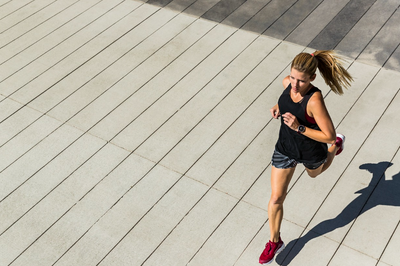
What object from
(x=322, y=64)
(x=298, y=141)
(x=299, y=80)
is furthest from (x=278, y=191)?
(x=322, y=64)

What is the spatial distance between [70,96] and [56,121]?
43 centimetres

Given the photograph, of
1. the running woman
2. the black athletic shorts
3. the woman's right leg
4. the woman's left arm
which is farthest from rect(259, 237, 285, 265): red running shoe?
the woman's left arm

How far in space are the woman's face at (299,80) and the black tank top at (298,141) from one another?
0.28ft

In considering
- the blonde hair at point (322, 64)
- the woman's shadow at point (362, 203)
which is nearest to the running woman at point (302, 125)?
the blonde hair at point (322, 64)

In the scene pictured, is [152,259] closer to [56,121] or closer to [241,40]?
[56,121]

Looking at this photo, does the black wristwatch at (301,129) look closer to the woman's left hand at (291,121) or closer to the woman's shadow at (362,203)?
the woman's left hand at (291,121)

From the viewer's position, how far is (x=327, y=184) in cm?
419

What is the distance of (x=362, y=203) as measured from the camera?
4008mm

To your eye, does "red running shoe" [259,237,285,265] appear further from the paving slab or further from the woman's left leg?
the woman's left leg

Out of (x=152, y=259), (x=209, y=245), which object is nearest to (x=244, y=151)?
(x=209, y=245)

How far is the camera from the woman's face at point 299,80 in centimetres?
308

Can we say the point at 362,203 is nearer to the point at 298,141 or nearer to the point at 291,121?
the point at 298,141

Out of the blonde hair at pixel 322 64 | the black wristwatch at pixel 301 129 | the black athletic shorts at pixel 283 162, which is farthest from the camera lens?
the black athletic shorts at pixel 283 162

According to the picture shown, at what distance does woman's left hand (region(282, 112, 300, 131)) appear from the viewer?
3143 millimetres
